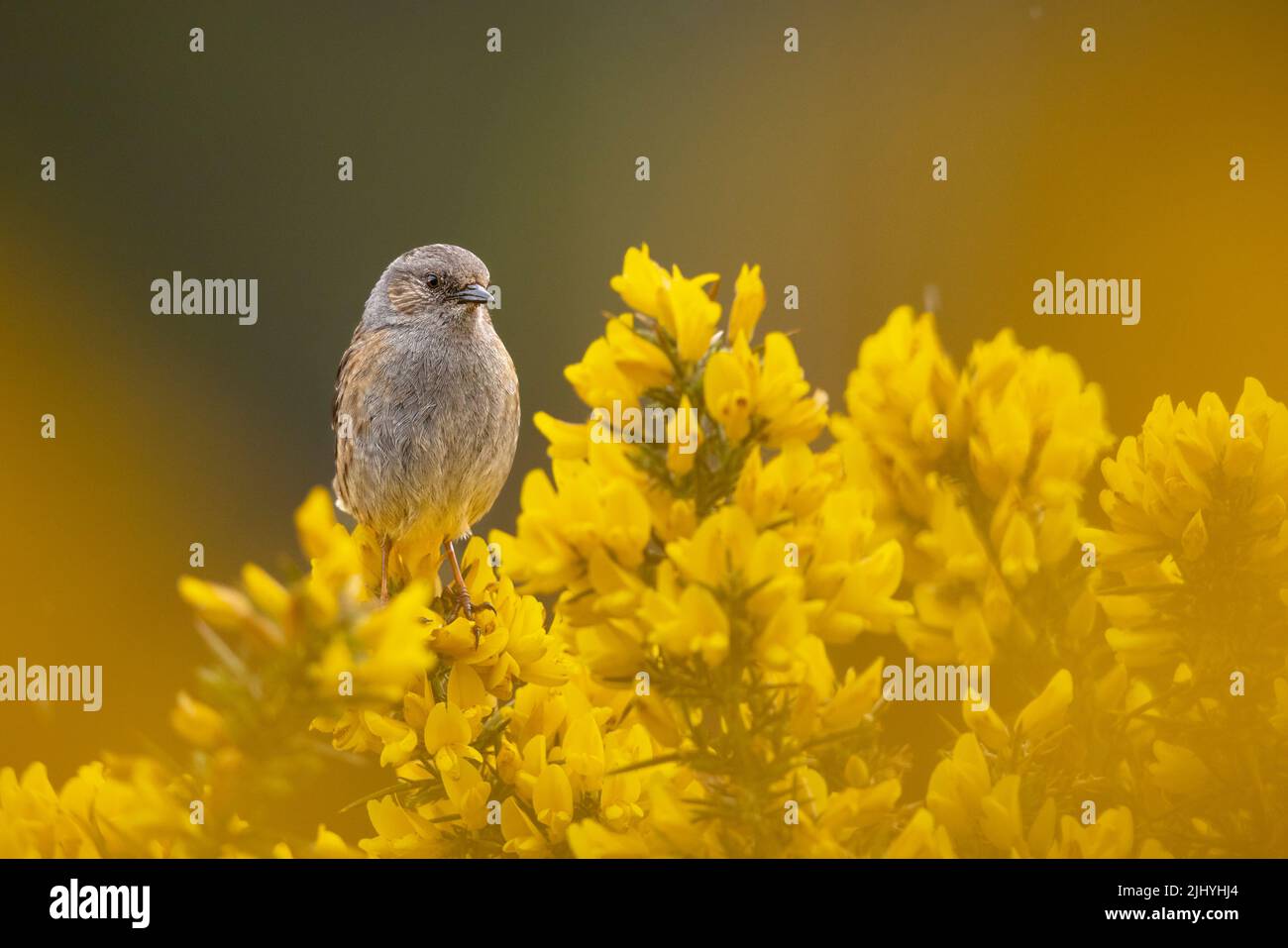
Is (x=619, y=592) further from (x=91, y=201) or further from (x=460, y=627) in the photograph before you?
(x=91, y=201)

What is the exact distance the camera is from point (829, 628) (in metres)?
0.87

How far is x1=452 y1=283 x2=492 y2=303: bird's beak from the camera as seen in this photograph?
76.3 inches

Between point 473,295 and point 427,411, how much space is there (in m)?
0.21

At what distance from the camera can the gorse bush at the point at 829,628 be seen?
32.9 inches

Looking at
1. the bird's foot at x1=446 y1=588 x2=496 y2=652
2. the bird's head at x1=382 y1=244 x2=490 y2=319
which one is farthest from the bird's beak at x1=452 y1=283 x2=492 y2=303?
the bird's foot at x1=446 y1=588 x2=496 y2=652

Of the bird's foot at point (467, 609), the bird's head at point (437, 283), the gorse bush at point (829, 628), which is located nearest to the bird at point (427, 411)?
the bird's head at point (437, 283)

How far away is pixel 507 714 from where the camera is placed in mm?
1095

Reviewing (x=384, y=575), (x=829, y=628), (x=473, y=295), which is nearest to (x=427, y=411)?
(x=473, y=295)

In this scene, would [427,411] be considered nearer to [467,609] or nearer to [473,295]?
[473,295]

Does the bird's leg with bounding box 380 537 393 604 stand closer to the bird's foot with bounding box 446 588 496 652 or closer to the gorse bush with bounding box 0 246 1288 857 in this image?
the bird's foot with bounding box 446 588 496 652

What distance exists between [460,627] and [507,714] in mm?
84

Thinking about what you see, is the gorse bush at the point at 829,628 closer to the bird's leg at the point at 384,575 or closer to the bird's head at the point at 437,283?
the bird's leg at the point at 384,575

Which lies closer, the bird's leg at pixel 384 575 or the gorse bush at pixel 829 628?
the gorse bush at pixel 829 628

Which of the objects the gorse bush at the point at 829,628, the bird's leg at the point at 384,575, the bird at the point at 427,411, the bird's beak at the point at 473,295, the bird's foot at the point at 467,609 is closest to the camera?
the gorse bush at the point at 829,628
